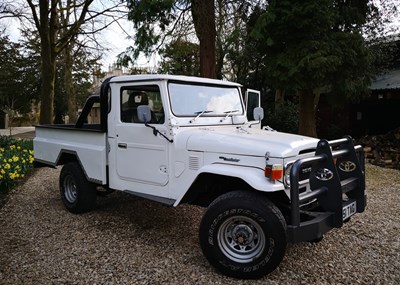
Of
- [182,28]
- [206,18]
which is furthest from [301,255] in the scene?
[182,28]

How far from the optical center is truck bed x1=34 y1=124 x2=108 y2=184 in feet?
15.8

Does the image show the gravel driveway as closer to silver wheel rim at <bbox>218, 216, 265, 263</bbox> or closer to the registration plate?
silver wheel rim at <bbox>218, 216, 265, 263</bbox>

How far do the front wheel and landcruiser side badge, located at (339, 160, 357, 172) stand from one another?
47.3 inches

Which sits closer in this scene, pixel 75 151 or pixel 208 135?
pixel 208 135

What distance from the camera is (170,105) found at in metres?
4.12

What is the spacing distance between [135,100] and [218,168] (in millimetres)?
1659

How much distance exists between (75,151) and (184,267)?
2.62 metres

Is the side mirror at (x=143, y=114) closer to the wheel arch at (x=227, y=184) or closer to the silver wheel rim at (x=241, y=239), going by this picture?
the wheel arch at (x=227, y=184)

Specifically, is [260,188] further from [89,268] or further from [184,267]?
[89,268]

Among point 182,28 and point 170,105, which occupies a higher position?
point 182,28

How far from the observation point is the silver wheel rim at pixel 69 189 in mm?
5492

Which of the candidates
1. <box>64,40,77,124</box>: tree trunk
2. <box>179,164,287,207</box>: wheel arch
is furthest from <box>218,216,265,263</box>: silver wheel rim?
<box>64,40,77,124</box>: tree trunk

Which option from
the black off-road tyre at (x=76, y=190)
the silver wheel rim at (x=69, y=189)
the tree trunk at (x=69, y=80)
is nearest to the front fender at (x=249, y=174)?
the black off-road tyre at (x=76, y=190)

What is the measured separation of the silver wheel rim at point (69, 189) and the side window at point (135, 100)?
1.64 meters
